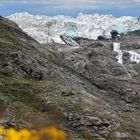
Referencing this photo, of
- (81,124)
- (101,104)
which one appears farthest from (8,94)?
(101,104)

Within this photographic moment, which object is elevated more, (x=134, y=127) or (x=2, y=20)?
(x=2, y=20)

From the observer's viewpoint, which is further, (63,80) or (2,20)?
(2,20)

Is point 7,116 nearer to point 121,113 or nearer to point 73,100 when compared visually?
point 73,100

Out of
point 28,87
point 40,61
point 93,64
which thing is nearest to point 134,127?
point 28,87

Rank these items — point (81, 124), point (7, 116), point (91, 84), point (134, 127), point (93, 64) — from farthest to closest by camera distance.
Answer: point (93, 64) < point (91, 84) < point (134, 127) < point (81, 124) < point (7, 116)

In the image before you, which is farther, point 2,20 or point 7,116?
point 2,20

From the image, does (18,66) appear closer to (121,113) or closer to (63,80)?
(63,80)

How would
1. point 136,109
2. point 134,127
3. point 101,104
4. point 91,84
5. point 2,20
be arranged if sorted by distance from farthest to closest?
1. point 2,20
2. point 91,84
3. point 136,109
4. point 101,104
5. point 134,127

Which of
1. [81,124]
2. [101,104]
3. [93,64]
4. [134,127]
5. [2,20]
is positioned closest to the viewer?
[81,124]

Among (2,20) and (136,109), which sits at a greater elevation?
(2,20)

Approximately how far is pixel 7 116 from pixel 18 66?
2061cm

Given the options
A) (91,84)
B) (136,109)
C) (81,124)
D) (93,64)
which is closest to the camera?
(81,124)

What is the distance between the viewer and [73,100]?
77.2 metres

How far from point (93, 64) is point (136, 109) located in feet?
257
